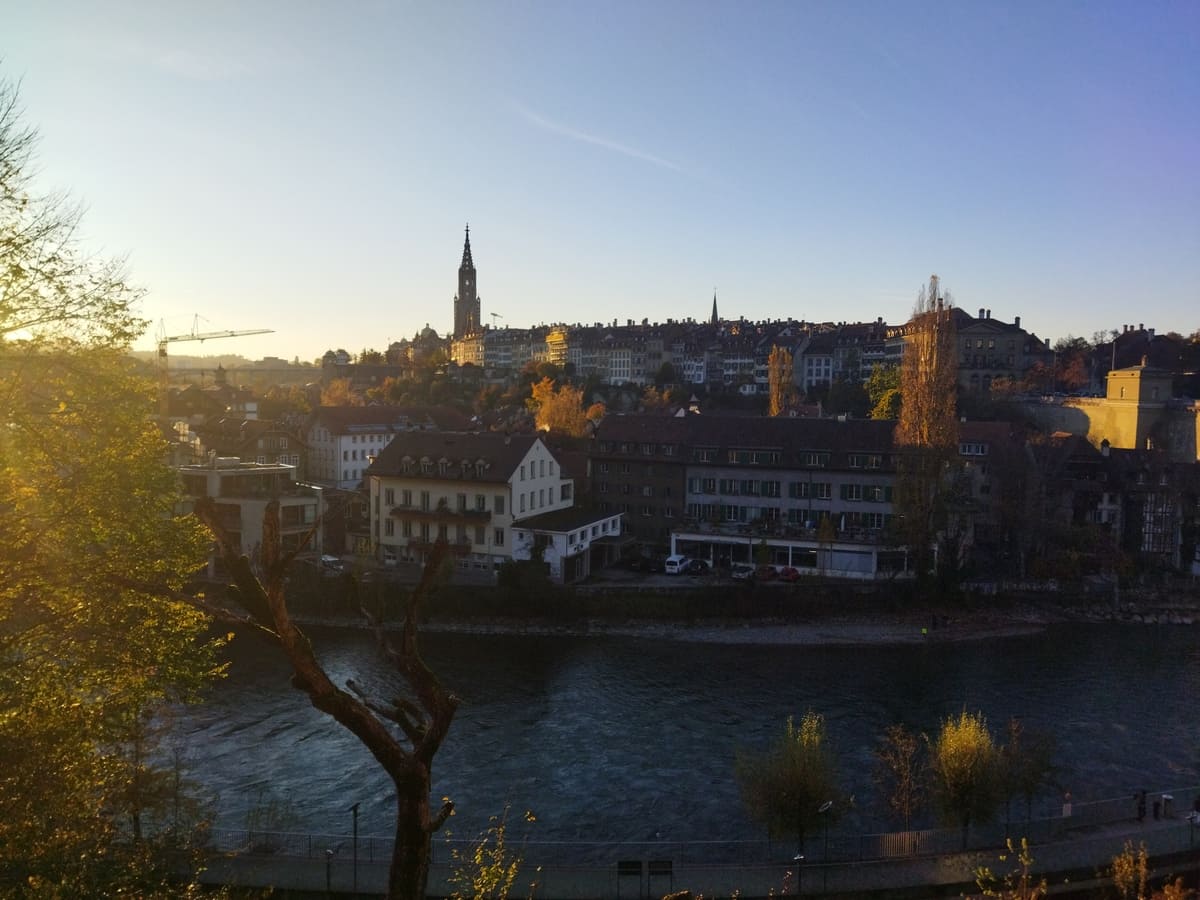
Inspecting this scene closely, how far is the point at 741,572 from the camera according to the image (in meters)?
27.2

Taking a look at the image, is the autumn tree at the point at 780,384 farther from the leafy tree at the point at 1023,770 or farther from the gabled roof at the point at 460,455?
the leafy tree at the point at 1023,770

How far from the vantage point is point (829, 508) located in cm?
2877

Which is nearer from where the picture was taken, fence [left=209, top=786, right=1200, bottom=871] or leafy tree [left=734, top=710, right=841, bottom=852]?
fence [left=209, top=786, right=1200, bottom=871]

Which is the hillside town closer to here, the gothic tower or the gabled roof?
the gabled roof

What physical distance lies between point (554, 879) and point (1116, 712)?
13.0m

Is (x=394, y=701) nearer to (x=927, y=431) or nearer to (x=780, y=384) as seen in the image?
(x=927, y=431)

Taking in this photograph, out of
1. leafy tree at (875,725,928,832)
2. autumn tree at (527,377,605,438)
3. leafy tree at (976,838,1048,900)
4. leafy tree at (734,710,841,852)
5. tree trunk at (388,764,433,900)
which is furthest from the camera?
autumn tree at (527,377,605,438)

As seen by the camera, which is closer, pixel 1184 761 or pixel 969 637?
pixel 1184 761

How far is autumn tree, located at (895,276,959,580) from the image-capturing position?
26.6 m

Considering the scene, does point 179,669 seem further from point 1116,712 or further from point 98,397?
point 1116,712

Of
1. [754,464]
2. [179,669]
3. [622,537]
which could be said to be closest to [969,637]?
[754,464]

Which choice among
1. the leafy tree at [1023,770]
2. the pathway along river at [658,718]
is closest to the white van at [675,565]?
the pathway along river at [658,718]

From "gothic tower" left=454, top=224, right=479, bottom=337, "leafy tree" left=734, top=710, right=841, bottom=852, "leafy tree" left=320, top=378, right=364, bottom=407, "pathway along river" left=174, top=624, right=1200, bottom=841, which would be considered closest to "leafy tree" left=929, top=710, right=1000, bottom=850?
"pathway along river" left=174, top=624, right=1200, bottom=841

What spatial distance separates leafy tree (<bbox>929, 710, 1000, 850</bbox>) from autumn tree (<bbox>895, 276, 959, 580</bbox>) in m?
14.6
